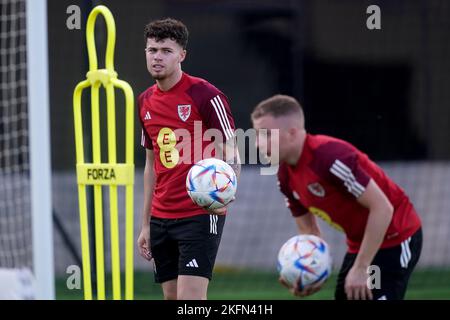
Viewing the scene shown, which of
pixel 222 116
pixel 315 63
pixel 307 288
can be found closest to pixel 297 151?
pixel 222 116

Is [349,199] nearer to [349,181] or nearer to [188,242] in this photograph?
[349,181]

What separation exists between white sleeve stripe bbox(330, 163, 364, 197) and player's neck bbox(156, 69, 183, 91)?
983 millimetres

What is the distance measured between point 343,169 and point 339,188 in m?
0.17

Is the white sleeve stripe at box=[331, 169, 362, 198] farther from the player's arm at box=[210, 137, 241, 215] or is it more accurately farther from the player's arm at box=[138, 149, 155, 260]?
the player's arm at box=[138, 149, 155, 260]

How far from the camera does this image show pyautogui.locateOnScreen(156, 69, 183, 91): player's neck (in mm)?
5211

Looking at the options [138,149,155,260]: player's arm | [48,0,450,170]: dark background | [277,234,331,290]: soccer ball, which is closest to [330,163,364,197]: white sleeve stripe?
[277,234,331,290]: soccer ball

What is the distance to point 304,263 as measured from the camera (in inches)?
203

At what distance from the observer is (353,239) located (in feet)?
17.9

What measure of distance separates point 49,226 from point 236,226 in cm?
408

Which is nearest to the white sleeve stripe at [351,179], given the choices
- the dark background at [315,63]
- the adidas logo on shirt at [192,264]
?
the adidas logo on shirt at [192,264]

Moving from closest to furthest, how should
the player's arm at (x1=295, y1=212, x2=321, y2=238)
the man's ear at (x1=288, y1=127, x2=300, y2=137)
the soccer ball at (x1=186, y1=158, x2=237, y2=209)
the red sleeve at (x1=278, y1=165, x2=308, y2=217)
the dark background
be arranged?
1. the soccer ball at (x1=186, y1=158, x2=237, y2=209)
2. the man's ear at (x1=288, y1=127, x2=300, y2=137)
3. the red sleeve at (x1=278, y1=165, x2=308, y2=217)
4. the player's arm at (x1=295, y1=212, x2=321, y2=238)
5. the dark background
